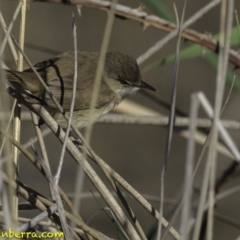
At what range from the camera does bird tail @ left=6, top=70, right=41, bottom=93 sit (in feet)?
11.2

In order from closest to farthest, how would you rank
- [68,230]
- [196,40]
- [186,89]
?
[68,230]
[196,40]
[186,89]

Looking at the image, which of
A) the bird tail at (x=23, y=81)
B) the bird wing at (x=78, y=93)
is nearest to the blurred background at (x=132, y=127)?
the bird wing at (x=78, y=93)

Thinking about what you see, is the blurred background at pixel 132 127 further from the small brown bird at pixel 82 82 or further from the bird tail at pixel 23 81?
the bird tail at pixel 23 81

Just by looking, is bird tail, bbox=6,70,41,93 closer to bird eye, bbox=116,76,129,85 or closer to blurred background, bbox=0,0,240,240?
bird eye, bbox=116,76,129,85

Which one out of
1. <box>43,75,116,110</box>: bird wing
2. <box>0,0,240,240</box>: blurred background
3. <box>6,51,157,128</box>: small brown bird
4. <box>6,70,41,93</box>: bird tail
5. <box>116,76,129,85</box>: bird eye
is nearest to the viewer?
<box>6,70,41,93</box>: bird tail

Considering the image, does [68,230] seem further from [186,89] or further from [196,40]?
[186,89]

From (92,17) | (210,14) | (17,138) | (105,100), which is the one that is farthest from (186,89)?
(17,138)

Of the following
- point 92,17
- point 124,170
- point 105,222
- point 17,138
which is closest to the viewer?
point 17,138

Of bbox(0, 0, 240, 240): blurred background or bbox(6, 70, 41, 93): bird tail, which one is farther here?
bbox(0, 0, 240, 240): blurred background

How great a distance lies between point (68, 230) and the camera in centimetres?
235

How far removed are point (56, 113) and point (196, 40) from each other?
1.00m

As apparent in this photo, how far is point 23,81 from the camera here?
354 centimetres

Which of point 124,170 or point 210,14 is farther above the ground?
point 210,14

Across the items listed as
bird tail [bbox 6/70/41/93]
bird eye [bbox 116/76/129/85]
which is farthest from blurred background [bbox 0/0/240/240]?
bird tail [bbox 6/70/41/93]
